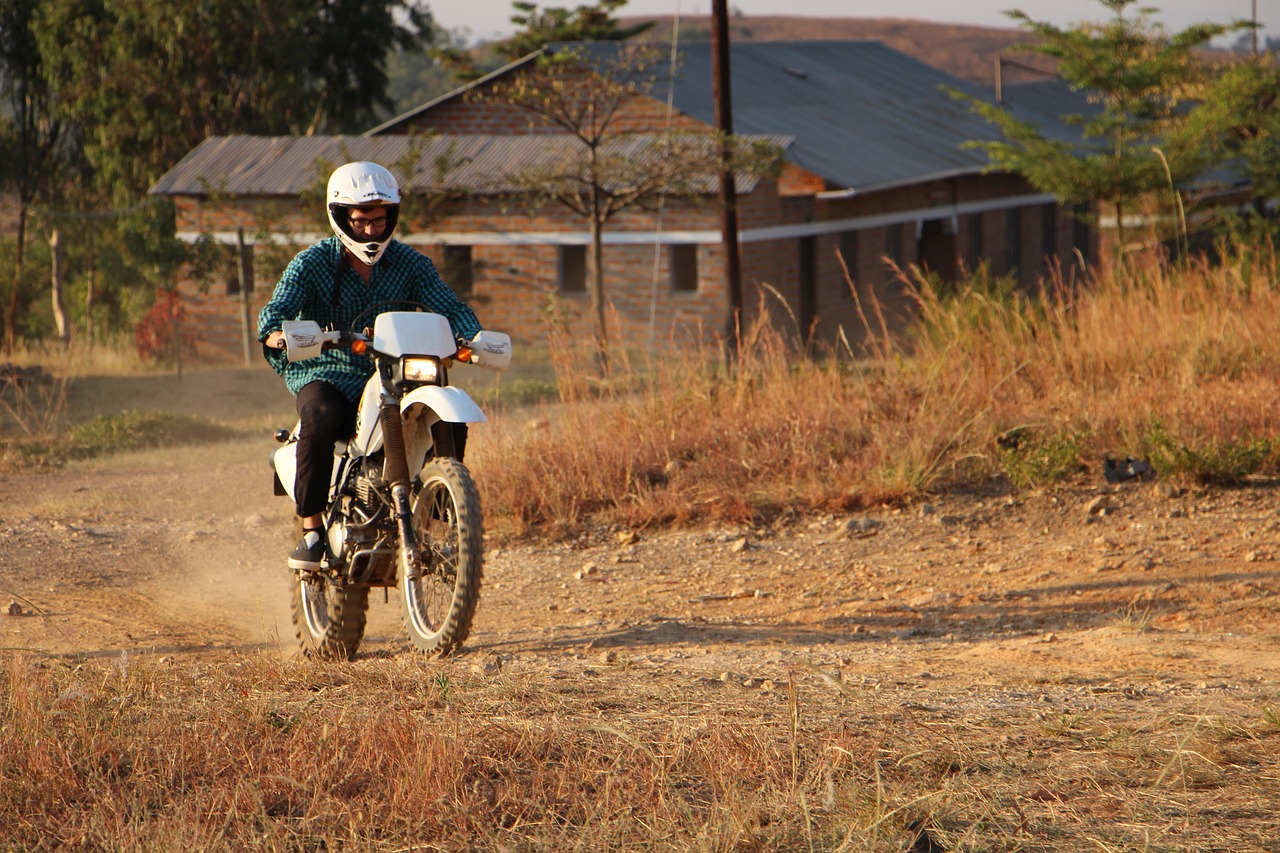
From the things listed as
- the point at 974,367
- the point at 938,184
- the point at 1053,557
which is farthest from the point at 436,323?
the point at 938,184

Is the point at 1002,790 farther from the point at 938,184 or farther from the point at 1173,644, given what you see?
the point at 938,184

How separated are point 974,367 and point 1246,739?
5862 mm

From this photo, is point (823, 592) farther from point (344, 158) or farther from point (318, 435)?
point (344, 158)

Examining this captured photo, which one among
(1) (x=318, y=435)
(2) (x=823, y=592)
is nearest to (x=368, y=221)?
(1) (x=318, y=435)

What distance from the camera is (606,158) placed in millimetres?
22828

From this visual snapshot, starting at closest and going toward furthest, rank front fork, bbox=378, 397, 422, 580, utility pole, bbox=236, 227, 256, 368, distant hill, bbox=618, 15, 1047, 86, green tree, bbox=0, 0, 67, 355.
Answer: front fork, bbox=378, 397, 422, 580, utility pole, bbox=236, 227, 256, 368, green tree, bbox=0, 0, 67, 355, distant hill, bbox=618, 15, 1047, 86

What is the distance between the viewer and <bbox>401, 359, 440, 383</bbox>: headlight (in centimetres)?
517

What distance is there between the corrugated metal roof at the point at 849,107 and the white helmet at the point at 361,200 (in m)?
20.2

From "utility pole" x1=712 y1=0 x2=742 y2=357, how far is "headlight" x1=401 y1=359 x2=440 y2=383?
15.1 meters

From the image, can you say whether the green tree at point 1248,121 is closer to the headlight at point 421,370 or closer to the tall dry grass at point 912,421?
the tall dry grass at point 912,421

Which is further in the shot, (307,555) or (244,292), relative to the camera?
(244,292)

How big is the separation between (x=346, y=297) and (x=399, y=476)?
2.82 feet

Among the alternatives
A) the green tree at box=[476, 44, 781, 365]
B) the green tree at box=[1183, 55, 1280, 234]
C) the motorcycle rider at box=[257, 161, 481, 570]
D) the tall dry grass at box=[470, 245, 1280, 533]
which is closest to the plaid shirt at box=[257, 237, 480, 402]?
the motorcycle rider at box=[257, 161, 481, 570]

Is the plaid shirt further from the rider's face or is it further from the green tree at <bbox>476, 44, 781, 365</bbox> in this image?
the green tree at <bbox>476, 44, 781, 365</bbox>
